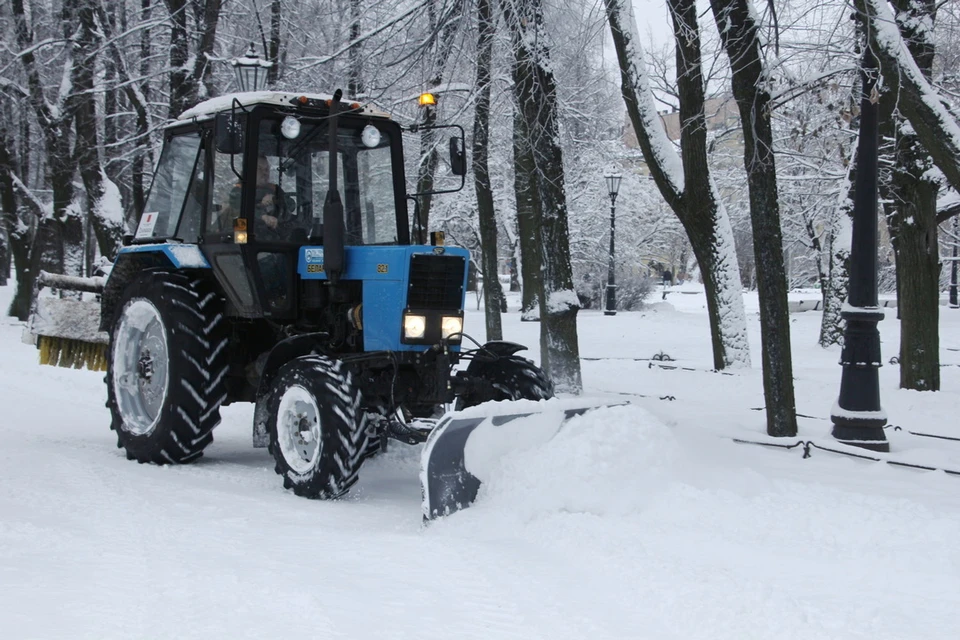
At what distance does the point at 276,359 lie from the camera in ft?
23.9

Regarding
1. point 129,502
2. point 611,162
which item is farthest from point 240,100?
point 611,162

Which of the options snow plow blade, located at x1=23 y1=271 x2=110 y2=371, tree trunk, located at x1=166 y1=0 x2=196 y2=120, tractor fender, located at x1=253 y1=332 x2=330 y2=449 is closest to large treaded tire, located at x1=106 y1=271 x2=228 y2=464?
tractor fender, located at x1=253 y1=332 x2=330 y2=449

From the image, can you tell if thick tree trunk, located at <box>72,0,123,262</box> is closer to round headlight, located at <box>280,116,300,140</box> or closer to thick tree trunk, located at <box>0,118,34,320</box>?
thick tree trunk, located at <box>0,118,34,320</box>

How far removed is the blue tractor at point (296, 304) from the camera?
665cm

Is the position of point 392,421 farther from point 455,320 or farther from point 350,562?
point 350,562

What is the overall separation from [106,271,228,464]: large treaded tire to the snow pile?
101 inches

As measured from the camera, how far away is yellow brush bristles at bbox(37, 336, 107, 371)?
9883mm

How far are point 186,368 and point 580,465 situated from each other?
10.5ft

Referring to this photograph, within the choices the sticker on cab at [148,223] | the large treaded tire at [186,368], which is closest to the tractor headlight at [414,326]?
the large treaded tire at [186,368]

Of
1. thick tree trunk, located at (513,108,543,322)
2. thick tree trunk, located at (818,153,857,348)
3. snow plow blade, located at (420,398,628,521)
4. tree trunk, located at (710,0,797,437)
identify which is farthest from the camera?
thick tree trunk, located at (818,153,857,348)

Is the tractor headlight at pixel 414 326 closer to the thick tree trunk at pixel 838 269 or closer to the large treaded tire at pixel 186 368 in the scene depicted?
the large treaded tire at pixel 186 368

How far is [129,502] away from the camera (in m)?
6.18

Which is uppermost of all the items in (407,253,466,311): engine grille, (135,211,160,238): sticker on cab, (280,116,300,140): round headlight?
(280,116,300,140): round headlight

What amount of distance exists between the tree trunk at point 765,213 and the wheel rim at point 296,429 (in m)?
4.03
